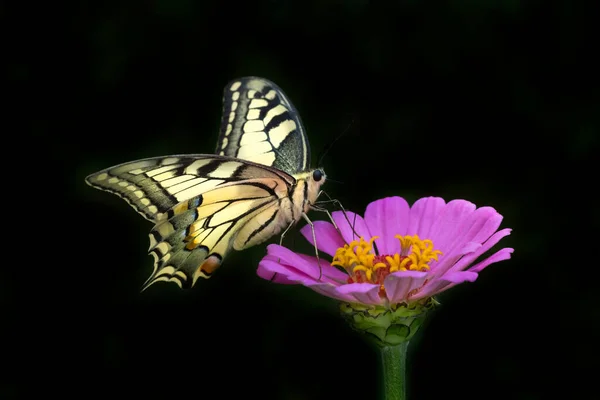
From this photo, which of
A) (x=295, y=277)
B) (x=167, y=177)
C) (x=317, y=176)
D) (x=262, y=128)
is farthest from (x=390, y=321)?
(x=262, y=128)

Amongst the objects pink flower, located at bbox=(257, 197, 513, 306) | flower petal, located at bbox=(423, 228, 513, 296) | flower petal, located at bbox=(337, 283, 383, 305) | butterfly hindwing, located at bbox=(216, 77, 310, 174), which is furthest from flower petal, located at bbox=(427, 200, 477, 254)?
butterfly hindwing, located at bbox=(216, 77, 310, 174)

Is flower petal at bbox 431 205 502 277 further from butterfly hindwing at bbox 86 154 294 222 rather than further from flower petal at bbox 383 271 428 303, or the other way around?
butterfly hindwing at bbox 86 154 294 222

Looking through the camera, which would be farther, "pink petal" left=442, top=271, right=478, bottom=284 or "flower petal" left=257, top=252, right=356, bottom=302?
"flower petal" left=257, top=252, right=356, bottom=302

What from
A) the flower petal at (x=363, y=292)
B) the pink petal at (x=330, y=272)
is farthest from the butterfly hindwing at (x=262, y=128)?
the flower petal at (x=363, y=292)

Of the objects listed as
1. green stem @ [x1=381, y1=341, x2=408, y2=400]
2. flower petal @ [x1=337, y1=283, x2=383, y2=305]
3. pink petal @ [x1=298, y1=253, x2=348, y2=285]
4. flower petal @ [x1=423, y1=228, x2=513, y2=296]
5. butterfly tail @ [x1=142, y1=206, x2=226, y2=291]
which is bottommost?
butterfly tail @ [x1=142, y1=206, x2=226, y2=291]

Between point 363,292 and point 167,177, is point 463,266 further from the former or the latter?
point 167,177

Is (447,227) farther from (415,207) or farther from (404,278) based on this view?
(404,278)

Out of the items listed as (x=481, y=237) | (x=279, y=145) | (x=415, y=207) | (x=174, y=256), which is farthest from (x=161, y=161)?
(x=481, y=237)
